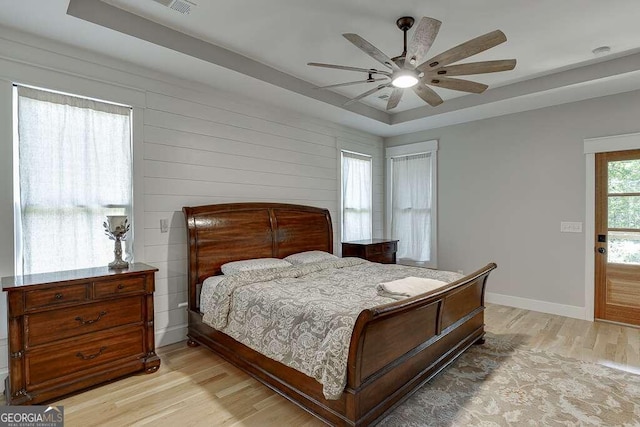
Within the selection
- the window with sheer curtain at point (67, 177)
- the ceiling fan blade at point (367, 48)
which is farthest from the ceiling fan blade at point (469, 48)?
the window with sheer curtain at point (67, 177)

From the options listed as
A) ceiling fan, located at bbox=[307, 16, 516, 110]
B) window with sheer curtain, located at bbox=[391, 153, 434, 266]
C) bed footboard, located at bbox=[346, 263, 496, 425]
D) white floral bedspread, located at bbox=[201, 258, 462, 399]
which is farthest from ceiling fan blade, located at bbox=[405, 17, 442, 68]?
window with sheer curtain, located at bbox=[391, 153, 434, 266]

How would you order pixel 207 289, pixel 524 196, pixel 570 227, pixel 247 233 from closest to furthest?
pixel 207 289 → pixel 247 233 → pixel 570 227 → pixel 524 196

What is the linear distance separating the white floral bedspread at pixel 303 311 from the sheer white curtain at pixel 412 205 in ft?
7.29

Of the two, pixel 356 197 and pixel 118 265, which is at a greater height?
pixel 356 197

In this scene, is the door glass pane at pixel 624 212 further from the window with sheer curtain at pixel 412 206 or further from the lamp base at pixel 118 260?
the lamp base at pixel 118 260

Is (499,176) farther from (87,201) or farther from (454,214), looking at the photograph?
(87,201)

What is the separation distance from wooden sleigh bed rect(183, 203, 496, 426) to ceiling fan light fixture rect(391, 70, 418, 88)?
1.64 metres

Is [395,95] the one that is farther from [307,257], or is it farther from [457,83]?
[307,257]

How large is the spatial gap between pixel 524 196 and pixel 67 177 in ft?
17.8

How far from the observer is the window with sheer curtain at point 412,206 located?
5.62m

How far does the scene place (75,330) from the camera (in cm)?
243

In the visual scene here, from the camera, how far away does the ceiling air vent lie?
2.47 meters

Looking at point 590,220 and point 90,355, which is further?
point 590,220

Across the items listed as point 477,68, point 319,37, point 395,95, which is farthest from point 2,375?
point 477,68
